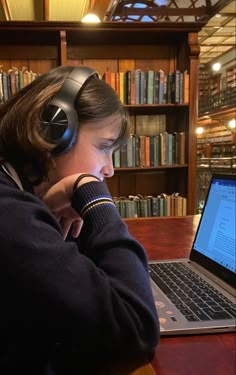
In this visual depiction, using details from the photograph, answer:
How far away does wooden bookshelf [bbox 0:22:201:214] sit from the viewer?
257 cm

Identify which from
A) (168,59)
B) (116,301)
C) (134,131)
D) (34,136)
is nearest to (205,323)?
(116,301)

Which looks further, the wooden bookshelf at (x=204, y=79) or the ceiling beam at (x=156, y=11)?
the wooden bookshelf at (x=204, y=79)

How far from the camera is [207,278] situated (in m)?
0.85

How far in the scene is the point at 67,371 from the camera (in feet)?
1.75

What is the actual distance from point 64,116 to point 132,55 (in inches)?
94.5

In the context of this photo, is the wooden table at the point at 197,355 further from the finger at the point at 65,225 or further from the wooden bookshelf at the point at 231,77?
the wooden bookshelf at the point at 231,77

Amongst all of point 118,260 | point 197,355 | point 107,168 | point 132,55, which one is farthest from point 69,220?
point 132,55

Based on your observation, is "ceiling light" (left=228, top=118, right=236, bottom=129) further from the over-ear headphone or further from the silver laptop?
the over-ear headphone

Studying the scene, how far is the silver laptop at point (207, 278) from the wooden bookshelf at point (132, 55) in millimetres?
1774

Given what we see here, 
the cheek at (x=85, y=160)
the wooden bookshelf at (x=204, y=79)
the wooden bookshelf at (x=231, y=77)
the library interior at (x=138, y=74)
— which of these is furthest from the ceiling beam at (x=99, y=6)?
the wooden bookshelf at (x=204, y=79)

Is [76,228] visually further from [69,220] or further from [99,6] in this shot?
[99,6]

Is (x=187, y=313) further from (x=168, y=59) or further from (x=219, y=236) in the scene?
(x=168, y=59)

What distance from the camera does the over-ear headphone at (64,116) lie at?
69 centimetres

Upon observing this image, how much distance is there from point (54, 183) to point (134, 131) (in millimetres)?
2268
